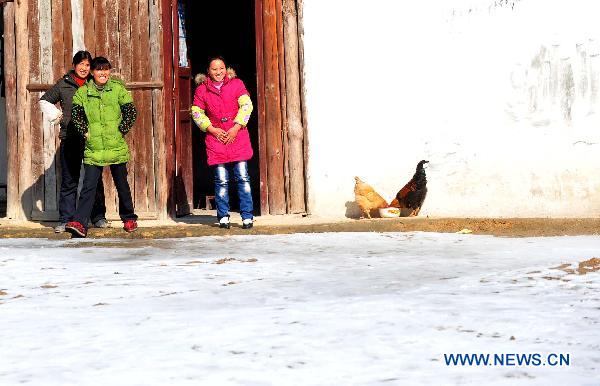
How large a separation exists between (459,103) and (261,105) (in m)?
1.85

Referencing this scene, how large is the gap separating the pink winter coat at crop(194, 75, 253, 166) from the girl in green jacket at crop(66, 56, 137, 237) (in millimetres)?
662

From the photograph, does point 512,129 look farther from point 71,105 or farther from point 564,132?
point 71,105

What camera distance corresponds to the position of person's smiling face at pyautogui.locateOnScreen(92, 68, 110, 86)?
8188mm

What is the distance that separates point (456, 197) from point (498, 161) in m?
0.50

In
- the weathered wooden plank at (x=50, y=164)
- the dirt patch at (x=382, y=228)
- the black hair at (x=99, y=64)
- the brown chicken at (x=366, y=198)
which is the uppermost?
the black hair at (x=99, y=64)

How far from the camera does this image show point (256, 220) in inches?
372

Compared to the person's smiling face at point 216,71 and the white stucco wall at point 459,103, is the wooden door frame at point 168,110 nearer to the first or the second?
the person's smiling face at point 216,71

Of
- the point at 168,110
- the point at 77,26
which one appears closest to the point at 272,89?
the point at 168,110

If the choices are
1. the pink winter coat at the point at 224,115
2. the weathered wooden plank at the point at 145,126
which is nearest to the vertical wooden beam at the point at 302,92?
the pink winter coat at the point at 224,115

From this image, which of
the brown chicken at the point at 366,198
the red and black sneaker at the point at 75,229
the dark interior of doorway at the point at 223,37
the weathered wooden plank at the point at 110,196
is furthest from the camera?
the dark interior of doorway at the point at 223,37

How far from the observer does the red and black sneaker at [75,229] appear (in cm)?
798

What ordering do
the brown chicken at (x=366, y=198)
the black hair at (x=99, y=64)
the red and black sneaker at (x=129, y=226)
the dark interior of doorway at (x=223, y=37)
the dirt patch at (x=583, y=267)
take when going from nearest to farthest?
1. the dirt patch at (x=583, y=267)
2. the black hair at (x=99, y=64)
3. the red and black sneaker at (x=129, y=226)
4. the brown chicken at (x=366, y=198)
5. the dark interior of doorway at (x=223, y=37)
